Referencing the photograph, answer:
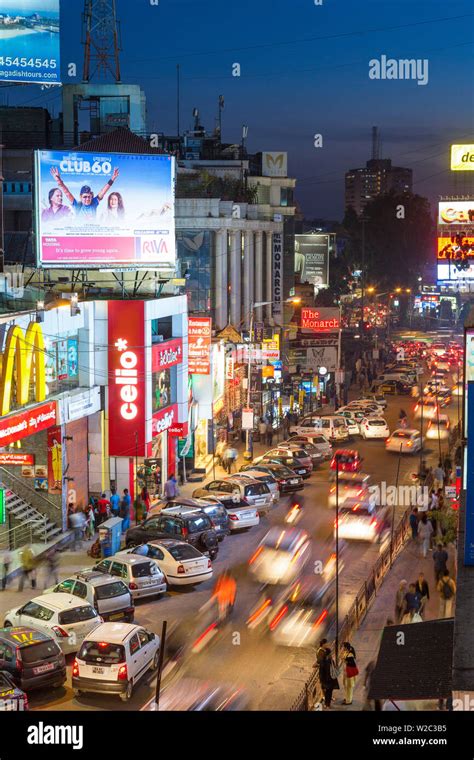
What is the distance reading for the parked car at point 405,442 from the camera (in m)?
46.0

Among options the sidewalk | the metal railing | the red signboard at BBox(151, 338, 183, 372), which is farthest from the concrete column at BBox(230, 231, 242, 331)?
the sidewalk

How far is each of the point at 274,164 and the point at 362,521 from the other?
47.9 m

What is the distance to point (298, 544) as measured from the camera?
30.0m

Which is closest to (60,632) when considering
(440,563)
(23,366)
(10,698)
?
(10,698)

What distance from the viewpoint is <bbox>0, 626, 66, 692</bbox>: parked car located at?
18750 mm

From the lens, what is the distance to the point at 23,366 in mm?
27125

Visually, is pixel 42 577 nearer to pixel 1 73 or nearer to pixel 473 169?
pixel 1 73

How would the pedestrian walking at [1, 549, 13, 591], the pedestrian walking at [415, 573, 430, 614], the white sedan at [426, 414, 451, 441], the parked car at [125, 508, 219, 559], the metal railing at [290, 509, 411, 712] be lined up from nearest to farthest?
the metal railing at [290, 509, 411, 712] → the pedestrian walking at [415, 573, 430, 614] → the pedestrian walking at [1, 549, 13, 591] → the parked car at [125, 508, 219, 559] → the white sedan at [426, 414, 451, 441]

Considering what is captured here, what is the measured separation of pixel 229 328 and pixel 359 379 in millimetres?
29182

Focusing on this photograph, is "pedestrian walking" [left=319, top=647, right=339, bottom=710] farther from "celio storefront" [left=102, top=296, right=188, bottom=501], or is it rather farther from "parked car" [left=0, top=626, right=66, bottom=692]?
"celio storefront" [left=102, top=296, right=188, bottom=501]

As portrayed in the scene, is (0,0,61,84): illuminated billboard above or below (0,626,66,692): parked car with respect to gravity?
above

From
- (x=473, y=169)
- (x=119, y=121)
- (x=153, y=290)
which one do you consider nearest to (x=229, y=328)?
Result: (x=153, y=290)

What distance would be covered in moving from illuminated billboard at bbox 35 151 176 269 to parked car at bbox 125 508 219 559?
10161 mm

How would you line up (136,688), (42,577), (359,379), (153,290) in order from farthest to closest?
1. (359,379)
2. (153,290)
3. (42,577)
4. (136,688)
